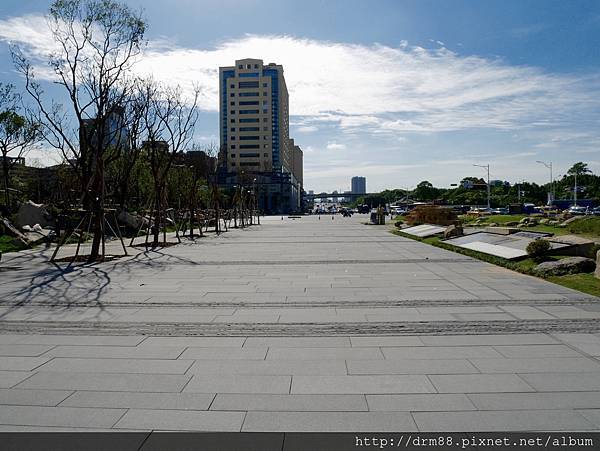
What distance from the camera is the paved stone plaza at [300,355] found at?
13.5ft

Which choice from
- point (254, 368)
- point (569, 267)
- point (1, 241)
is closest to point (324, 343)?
point (254, 368)

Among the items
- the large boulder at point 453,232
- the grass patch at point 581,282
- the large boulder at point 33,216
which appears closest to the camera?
the grass patch at point 581,282

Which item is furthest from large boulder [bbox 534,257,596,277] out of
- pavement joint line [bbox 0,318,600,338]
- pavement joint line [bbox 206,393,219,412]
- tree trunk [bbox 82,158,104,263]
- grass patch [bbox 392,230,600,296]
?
tree trunk [bbox 82,158,104,263]

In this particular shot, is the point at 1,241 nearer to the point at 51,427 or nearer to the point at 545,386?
the point at 51,427

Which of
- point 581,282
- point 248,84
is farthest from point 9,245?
point 248,84

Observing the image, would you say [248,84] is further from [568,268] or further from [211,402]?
[211,402]

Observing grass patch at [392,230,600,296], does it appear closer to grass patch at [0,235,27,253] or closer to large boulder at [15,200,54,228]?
grass patch at [0,235,27,253]

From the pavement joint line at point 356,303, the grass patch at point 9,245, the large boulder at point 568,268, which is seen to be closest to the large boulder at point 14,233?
the grass patch at point 9,245

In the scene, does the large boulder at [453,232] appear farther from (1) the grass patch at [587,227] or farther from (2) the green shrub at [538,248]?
(2) the green shrub at [538,248]

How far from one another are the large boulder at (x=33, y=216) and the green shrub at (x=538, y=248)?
22360 millimetres

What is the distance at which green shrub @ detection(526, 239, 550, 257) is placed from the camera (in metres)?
13.4

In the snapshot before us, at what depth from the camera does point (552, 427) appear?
3828mm

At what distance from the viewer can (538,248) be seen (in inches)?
525

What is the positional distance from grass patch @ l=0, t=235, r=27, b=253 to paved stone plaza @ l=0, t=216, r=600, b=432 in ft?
30.4
